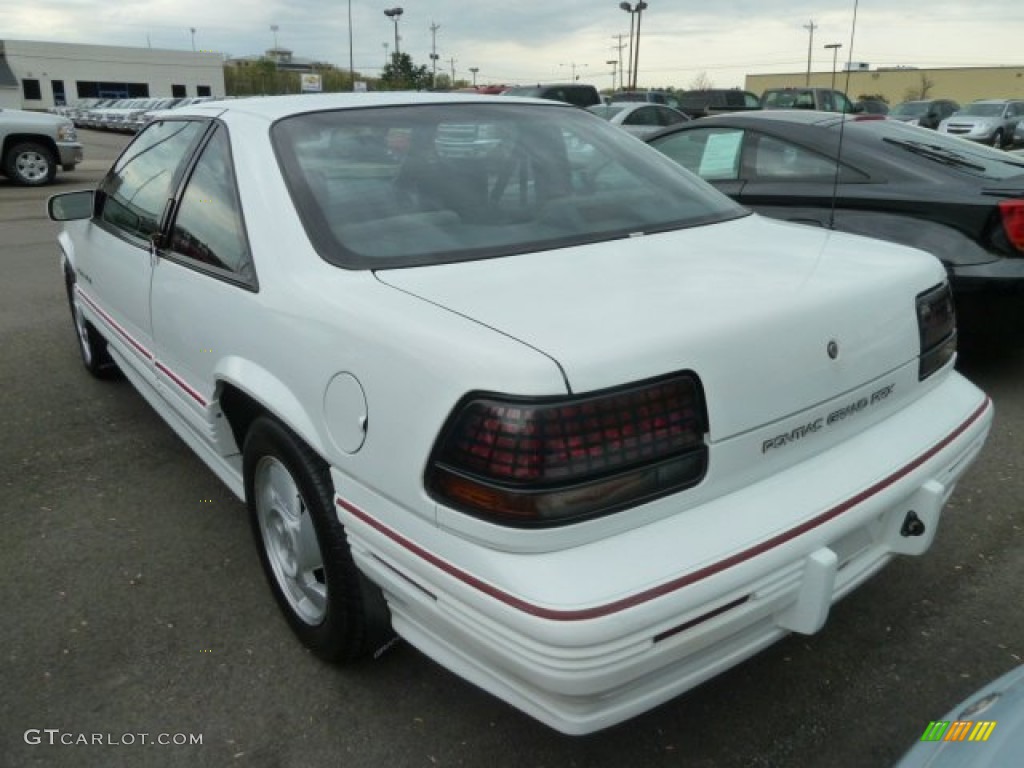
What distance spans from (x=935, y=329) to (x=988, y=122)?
27837 millimetres

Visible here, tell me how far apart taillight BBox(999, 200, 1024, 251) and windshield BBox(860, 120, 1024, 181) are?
345 millimetres

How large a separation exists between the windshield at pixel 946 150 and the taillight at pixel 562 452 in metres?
3.62

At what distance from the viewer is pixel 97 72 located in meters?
62.3

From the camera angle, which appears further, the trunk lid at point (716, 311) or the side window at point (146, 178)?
the side window at point (146, 178)

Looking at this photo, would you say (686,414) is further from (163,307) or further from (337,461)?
(163,307)

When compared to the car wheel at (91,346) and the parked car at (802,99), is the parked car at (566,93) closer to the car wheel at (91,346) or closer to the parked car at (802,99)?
the parked car at (802,99)

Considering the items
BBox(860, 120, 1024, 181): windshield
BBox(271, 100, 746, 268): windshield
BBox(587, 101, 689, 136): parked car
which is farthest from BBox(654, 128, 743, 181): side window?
BBox(587, 101, 689, 136): parked car

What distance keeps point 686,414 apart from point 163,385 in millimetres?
2162

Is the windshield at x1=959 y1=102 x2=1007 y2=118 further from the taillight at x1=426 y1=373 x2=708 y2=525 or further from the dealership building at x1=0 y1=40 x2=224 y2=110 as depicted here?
the dealership building at x1=0 y1=40 x2=224 y2=110

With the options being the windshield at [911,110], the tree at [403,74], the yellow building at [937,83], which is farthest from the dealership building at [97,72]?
the windshield at [911,110]

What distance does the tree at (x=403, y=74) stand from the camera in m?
59.5

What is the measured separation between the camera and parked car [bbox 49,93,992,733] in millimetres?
1562

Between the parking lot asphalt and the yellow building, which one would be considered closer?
the parking lot asphalt

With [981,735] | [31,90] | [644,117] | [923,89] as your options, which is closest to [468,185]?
[981,735]
